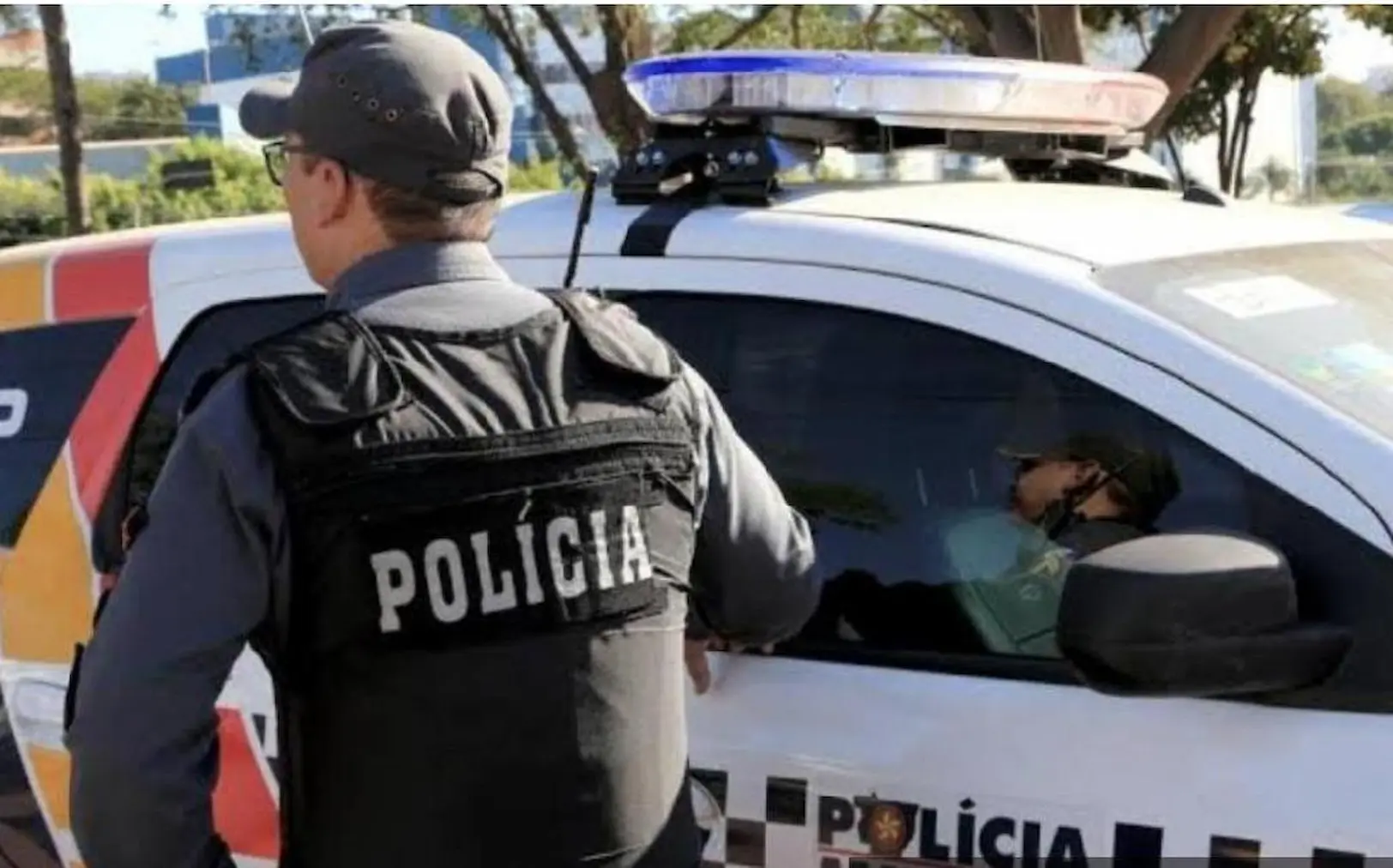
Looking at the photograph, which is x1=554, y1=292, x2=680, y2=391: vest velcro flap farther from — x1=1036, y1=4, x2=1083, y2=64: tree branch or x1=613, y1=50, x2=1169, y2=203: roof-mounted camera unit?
x1=1036, y1=4, x2=1083, y2=64: tree branch

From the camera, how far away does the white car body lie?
2010 mm

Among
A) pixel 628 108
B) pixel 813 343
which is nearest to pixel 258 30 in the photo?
pixel 628 108

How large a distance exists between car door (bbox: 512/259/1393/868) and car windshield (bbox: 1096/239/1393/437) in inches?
3.9

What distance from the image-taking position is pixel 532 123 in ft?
104

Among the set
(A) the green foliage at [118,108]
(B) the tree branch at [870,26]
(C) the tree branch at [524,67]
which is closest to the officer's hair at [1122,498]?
(C) the tree branch at [524,67]

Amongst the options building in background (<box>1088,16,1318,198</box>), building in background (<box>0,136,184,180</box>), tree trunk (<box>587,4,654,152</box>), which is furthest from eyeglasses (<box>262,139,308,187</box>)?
building in background (<box>0,136,184,180</box>)

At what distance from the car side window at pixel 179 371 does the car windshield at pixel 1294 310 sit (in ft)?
3.88

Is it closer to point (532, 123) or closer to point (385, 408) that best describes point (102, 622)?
point (385, 408)

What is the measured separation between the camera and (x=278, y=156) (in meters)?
1.96

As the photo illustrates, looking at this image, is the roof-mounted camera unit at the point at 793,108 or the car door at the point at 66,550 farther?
the car door at the point at 66,550

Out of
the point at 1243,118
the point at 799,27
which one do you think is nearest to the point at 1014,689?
the point at 799,27

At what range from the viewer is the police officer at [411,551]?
1.64 metres

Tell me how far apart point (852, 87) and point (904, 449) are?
0.48 m

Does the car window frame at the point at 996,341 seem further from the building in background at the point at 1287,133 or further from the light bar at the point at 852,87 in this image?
the building in background at the point at 1287,133
